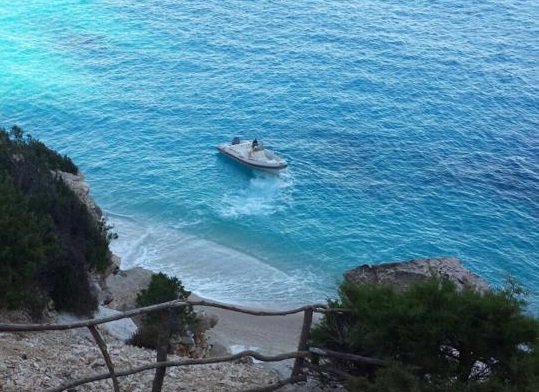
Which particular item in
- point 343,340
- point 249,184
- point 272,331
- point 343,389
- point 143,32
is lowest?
point 272,331

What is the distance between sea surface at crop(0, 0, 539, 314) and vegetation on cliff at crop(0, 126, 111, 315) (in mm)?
12518

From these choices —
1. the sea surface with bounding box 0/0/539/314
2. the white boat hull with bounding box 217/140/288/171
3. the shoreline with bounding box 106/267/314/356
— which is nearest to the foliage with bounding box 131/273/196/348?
the shoreline with bounding box 106/267/314/356

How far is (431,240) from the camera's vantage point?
36188 mm

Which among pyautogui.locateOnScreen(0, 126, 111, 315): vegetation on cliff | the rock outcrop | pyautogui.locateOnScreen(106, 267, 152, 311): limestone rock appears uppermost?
pyautogui.locateOnScreen(0, 126, 111, 315): vegetation on cliff

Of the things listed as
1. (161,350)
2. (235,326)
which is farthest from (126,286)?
(161,350)

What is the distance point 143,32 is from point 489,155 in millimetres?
A: 34752

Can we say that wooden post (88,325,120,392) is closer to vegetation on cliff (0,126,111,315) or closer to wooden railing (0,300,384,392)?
wooden railing (0,300,384,392)

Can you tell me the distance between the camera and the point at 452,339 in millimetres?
10602

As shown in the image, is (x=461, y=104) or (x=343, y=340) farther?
(x=461, y=104)

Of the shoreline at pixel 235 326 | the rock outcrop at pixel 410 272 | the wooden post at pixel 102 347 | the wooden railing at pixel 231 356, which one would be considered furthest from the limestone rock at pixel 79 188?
the wooden post at pixel 102 347

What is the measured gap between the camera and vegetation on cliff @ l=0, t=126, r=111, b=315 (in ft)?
46.0

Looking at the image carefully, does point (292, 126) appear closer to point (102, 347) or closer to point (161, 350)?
point (161, 350)

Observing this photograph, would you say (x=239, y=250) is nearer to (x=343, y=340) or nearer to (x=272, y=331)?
(x=272, y=331)

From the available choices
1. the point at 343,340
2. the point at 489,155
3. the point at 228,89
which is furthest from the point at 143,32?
the point at 343,340
